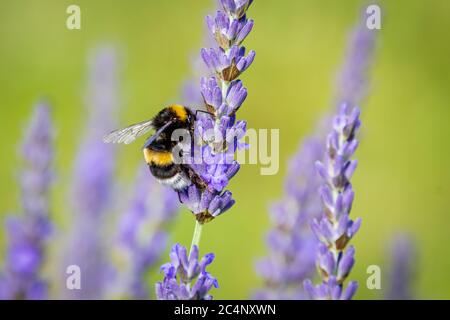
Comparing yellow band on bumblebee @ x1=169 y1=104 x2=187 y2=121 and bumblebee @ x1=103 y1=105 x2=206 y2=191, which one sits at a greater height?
yellow band on bumblebee @ x1=169 y1=104 x2=187 y2=121

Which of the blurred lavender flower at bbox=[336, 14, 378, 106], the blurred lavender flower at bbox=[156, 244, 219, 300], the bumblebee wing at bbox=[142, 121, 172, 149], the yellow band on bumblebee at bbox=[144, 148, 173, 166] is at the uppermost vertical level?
the blurred lavender flower at bbox=[336, 14, 378, 106]

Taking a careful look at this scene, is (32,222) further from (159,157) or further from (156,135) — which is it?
(156,135)

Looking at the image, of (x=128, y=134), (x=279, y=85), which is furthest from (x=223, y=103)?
(x=279, y=85)

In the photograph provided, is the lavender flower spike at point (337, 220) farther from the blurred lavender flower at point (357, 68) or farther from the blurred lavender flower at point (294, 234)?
the blurred lavender flower at point (357, 68)

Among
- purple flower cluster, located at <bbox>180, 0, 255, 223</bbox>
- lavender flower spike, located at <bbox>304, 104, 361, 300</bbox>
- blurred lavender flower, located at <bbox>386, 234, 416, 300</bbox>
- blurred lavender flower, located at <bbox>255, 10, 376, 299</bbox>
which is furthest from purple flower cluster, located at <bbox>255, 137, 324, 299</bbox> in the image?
purple flower cluster, located at <bbox>180, 0, 255, 223</bbox>

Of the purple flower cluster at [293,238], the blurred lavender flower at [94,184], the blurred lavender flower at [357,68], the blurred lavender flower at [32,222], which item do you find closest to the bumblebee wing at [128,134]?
the blurred lavender flower at [32,222]

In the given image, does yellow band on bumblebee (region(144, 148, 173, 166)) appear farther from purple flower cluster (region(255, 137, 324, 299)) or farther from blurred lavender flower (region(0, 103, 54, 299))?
purple flower cluster (region(255, 137, 324, 299))
